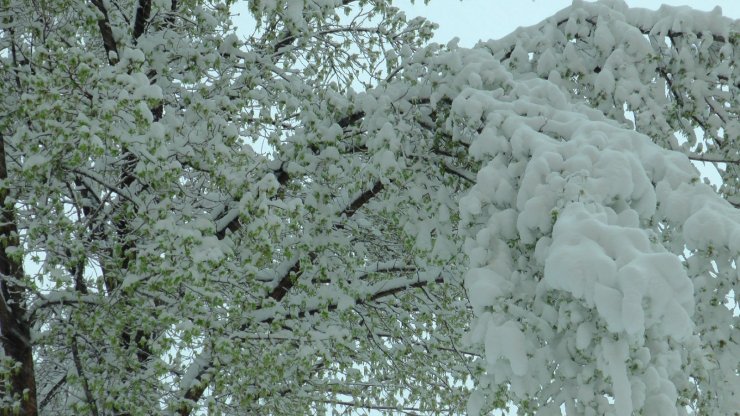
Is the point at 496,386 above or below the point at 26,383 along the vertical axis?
below

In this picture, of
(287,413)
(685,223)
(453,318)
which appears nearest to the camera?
(685,223)

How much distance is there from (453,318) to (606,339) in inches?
195

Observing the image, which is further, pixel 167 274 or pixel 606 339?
pixel 167 274

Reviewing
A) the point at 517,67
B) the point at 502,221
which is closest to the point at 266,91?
the point at 517,67

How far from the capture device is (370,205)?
7215 millimetres

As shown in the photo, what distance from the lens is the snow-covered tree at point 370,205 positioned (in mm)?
A: 3229

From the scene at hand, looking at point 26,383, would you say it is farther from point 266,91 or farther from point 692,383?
point 692,383

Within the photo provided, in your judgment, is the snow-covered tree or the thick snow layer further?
the snow-covered tree

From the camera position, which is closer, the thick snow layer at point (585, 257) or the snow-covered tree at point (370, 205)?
the thick snow layer at point (585, 257)

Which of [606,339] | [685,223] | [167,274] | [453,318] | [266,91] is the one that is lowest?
[606,339]

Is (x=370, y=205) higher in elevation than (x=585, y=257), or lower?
higher

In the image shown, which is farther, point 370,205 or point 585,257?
point 370,205

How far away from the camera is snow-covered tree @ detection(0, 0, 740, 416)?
10.6 ft

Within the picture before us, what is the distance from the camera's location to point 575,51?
521cm
